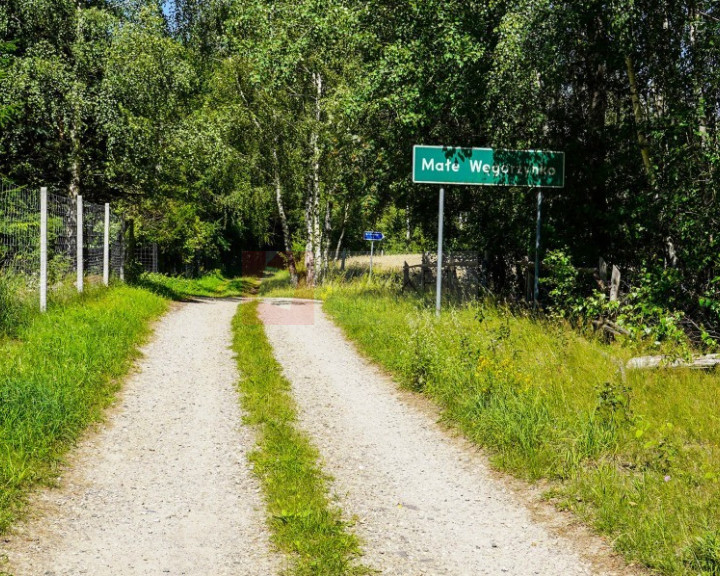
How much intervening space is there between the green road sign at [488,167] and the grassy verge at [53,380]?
537cm

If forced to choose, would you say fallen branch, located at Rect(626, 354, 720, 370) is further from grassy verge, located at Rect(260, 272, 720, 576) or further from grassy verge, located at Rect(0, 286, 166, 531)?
grassy verge, located at Rect(0, 286, 166, 531)

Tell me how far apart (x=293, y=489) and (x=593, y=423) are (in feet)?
8.83

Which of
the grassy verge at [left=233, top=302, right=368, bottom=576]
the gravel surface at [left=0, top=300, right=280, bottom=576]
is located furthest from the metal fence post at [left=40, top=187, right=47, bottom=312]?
the grassy verge at [left=233, top=302, right=368, bottom=576]

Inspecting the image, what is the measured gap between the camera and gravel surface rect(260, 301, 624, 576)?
→ 396 centimetres

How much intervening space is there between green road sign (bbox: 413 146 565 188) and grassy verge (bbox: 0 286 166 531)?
5371mm

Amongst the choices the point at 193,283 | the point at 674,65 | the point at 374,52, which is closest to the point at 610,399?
the point at 674,65

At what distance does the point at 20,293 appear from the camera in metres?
10.2

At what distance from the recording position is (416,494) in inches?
197

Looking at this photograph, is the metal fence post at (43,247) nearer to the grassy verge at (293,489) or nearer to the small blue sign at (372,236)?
the grassy verge at (293,489)

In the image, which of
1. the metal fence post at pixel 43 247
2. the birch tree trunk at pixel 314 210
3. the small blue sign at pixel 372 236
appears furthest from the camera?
the small blue sign at pixel 372 236

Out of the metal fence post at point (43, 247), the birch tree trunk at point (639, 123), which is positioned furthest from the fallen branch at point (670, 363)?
the metal fence post at point (43, 247)

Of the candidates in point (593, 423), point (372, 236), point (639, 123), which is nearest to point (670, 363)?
point (593, 423)

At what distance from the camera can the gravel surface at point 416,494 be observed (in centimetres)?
396

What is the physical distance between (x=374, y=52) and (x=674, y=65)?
630 cm
